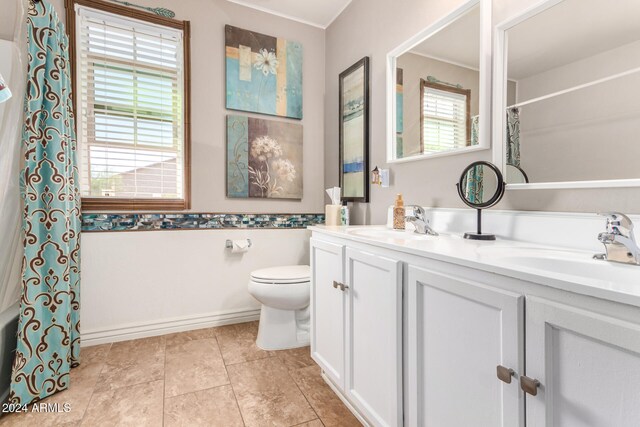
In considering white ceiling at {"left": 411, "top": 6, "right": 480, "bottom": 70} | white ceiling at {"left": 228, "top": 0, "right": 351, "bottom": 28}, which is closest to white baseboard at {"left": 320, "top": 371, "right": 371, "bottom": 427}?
white ceiling at {"left": 411, "top": 6, "right": 480, "bottom": 70}

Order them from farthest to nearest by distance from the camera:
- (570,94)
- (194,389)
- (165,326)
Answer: (165,326)
(194,389)
(570,94)

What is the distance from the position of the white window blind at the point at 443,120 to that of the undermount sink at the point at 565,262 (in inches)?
24.2

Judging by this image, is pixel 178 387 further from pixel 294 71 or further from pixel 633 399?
pixel 294 71

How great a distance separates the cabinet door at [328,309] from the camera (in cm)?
138

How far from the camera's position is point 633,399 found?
51cm

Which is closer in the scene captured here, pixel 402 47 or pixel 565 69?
pixel 565 69

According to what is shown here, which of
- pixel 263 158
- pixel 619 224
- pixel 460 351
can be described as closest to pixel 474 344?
pixel 460 351

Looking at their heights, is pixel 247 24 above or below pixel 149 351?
above

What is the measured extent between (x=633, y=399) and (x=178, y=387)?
1.74 meters

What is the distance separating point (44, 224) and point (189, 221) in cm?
85

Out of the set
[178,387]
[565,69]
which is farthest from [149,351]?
[565,69]

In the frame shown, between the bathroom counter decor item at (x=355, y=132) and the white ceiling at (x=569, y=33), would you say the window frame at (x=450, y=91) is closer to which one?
the white ceiling at (x=569, y=33)

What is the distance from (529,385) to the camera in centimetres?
64

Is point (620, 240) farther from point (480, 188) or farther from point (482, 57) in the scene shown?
point (482, 57)
